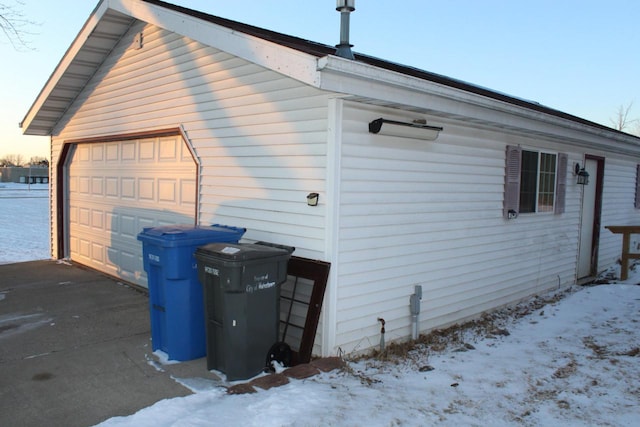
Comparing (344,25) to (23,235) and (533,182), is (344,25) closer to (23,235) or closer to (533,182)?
(533,182)

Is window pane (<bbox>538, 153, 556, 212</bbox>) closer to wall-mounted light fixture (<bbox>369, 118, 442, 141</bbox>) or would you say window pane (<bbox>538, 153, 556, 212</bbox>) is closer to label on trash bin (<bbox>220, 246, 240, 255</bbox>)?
wall-mounted light fixture (<bbox>369, 118, 442, 141</bbox>)

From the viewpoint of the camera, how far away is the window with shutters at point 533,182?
6.78m

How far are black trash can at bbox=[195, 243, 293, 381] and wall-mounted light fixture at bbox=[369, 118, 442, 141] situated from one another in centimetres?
151

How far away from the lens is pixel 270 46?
419cm

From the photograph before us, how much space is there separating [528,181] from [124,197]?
6.46m

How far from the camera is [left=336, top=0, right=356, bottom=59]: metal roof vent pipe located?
16.3 feet

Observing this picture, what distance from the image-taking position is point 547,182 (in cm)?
763

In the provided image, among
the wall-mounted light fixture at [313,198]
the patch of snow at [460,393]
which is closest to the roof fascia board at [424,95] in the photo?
the wall-mounted light fixture at [313,198]

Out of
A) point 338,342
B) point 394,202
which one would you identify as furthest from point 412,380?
point 394,202

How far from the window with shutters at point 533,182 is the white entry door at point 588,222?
130 cm

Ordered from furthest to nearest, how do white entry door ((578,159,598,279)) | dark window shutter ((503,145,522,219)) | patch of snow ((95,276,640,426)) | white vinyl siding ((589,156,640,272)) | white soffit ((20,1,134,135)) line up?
white vinyl siding ((589,156,640,272))
white entry door ((578,159,598,279))
white soffit ((20,1,134,135))
dark window shutter ((503,145,522,219))
patch of snow ((95,276,640,426))

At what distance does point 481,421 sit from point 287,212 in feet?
8.34

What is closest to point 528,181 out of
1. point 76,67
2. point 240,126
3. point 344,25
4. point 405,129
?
point 405,129

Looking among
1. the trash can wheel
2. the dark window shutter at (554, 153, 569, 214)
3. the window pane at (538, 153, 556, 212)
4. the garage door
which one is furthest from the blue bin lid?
the dark window shutter at (554, 153, 569, 214)
